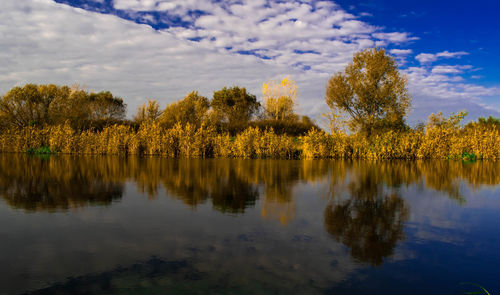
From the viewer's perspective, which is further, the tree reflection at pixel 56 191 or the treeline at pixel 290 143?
the treeline at pixel 290 143

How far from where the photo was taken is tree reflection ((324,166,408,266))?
4.11 m

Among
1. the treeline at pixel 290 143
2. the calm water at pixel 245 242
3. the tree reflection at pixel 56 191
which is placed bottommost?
the calm water at pixel 245 242

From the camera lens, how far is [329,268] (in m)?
3.49

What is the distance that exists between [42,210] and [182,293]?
15.2ft

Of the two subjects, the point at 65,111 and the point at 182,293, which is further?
the point at 65,111

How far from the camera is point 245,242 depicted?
4.30m

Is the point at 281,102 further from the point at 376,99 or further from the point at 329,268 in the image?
the point at 329,268

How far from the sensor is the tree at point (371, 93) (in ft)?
109

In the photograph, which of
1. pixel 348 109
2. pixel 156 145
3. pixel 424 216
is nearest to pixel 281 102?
pixel 348 109

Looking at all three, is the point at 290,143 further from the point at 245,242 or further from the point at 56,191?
the point at 245,242

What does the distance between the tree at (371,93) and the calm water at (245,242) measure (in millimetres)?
26865

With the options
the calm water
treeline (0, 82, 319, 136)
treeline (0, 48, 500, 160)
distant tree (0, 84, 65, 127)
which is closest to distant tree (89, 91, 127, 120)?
treeline (0, 82, 319, 136)

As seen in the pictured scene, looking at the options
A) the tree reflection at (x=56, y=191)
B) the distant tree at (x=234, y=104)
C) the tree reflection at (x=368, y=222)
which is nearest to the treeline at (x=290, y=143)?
the tree reflection at (x=56, y=191)

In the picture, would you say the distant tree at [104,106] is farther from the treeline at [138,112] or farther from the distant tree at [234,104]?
the distant tree at [234,104]
